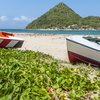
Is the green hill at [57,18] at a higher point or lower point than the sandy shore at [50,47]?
lower

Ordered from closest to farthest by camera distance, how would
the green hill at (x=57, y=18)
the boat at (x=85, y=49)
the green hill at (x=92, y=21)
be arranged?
the boat at (x=85, y=49)
the green hill at (x=92, y=21)
the green hill at (x=57, y=18)

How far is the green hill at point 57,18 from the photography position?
174 metres

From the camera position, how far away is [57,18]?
180000 millimetres

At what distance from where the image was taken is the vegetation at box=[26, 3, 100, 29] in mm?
168188

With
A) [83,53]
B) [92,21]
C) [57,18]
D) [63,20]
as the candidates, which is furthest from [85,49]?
[57,18]

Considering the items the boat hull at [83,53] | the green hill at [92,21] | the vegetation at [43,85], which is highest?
the vegetation at [43,85]

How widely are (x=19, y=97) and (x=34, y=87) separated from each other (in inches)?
14.0

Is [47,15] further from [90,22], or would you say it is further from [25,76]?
[25,76]

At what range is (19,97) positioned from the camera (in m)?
4.39

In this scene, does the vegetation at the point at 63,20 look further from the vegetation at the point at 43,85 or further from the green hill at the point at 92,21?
the vegetation at the point at 43,85

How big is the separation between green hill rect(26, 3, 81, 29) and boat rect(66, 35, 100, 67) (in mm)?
156152

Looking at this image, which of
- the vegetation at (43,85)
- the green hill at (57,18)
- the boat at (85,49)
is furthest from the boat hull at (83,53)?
the green hill at (57,18)

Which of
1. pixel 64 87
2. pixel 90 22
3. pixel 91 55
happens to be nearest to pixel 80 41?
pixel 91 55

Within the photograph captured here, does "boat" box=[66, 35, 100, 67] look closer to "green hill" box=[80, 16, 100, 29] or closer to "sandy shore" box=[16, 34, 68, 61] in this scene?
"sandy shore" box=[16, 34, 68, 61]
